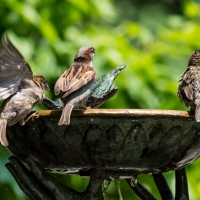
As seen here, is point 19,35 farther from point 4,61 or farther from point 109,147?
point 109,147

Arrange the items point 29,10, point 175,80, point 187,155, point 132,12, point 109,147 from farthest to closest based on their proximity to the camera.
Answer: point 132,12 < point 175,80 < point 29,10 < point 187,155 < point 109,147

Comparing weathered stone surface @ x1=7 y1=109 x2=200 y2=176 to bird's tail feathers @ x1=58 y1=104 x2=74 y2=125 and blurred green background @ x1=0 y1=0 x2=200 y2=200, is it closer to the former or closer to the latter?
bird's tail feathers @ x1=58 y1=104 x2=74 y2=125

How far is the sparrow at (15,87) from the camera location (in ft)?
11.9

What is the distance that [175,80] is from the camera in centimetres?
618

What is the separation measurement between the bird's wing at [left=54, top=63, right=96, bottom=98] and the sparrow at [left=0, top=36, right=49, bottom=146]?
21cm

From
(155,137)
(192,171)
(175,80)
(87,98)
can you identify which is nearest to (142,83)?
(175,80)

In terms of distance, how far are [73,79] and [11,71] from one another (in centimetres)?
34

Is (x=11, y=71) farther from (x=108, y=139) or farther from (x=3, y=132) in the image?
(x=108, y=139)

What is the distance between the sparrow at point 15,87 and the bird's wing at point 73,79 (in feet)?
0.68

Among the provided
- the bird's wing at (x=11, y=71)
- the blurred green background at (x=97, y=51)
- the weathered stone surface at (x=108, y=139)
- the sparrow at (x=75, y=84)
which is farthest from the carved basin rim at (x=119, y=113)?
the blurred green background at (x=97, y=51)

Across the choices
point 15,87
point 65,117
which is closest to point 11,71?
point 15,87

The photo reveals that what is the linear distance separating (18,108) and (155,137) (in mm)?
796

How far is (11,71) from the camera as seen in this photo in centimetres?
373

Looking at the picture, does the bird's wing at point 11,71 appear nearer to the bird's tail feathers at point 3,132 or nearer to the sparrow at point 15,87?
the sparrow at point 15,87
